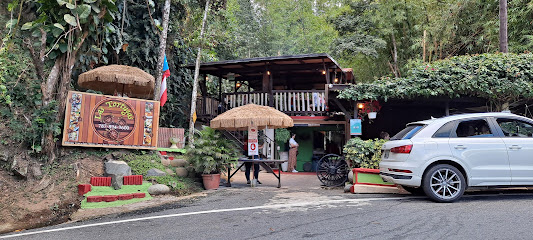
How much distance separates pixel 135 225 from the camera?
4707 millimetres

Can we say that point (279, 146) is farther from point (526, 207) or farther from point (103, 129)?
point (526, 207)

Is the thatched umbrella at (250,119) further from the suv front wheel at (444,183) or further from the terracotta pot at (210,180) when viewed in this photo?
the suv front wheel at (444,183)

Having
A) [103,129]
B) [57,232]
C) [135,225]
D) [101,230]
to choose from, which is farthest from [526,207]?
[103,129]

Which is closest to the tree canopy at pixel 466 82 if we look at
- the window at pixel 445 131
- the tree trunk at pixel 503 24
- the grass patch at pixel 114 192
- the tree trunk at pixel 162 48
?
the tree trunk at pixel 503 24

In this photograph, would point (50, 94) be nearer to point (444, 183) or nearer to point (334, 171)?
point (334, 171)

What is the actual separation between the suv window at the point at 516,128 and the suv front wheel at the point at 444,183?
1233mm

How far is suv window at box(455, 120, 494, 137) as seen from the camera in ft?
19.2

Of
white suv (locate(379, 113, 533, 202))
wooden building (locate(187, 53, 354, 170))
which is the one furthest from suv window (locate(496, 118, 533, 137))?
wooden building (locate(187, 53, 354, 170))

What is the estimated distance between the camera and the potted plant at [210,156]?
8.16m

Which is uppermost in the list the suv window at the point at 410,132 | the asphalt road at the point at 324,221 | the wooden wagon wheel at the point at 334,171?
the suv window at the point at 410,132

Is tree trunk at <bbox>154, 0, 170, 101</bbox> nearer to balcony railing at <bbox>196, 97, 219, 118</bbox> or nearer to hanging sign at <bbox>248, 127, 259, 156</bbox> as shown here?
balcony railing at <bbox>196, 97, 219, 118</bbox>

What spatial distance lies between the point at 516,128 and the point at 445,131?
1429 mm

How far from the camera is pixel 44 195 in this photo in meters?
6.37

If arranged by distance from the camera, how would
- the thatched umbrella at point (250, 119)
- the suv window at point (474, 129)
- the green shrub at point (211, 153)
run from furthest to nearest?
the thatched umbrella at point (250, 119) → the green shrub at point (211, 153) → the suv window at point (474, 129)
